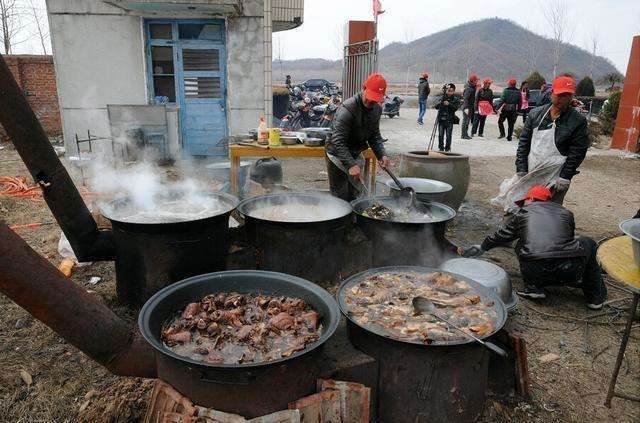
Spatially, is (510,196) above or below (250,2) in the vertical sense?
below

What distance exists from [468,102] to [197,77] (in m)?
10.0

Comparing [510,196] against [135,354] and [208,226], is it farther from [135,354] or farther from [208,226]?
[135,354]

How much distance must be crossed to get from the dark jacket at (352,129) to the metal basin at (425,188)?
57cm

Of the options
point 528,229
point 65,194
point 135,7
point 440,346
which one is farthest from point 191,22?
point 440,346

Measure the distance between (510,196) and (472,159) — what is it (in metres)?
7.13

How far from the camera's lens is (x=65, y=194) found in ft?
11.6

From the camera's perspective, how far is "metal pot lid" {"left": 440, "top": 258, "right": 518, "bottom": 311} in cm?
377

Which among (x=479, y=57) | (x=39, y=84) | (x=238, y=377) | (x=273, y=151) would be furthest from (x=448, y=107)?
(x=479, y=57)

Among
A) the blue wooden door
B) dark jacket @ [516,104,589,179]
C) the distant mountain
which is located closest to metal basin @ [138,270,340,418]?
dark jacket @ [516,104,589,179]

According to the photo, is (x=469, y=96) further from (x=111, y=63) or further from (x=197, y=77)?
(x=111, y=63)

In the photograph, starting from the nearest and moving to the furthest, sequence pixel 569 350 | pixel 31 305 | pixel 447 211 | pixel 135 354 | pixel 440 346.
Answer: pixel 31 305 < pixel 440 346 < pixel 135 354 < pixel 569 350 < pixel 447 211

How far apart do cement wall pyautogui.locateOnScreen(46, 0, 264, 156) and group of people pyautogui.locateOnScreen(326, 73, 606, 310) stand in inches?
221

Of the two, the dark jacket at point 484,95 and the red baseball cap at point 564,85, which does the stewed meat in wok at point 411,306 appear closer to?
the red baseball cap at point 564,85

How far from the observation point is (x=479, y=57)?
4444 inches
